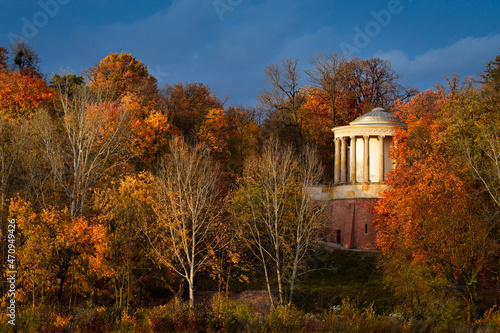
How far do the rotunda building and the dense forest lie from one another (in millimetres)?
3318

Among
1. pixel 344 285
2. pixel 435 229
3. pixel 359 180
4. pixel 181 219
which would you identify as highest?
pixel 359 180

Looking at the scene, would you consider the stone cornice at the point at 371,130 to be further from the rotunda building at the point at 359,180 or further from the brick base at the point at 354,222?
the brick base at the point at 354,222

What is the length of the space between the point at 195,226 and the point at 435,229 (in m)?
13.3

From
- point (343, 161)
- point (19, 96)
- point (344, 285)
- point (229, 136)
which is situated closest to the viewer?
point (344, 285)

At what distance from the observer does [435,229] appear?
33.6 meters

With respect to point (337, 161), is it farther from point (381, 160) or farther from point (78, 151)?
point (78, 151)

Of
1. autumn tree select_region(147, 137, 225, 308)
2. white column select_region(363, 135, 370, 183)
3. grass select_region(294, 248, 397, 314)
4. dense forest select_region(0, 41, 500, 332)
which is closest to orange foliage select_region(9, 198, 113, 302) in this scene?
dense forest select_region(0, 41, 500, 332)

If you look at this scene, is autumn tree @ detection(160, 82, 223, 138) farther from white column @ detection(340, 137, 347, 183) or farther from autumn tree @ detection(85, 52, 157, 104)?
white column @ detection(340, 137, 347, 183)

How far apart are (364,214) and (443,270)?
17332mm

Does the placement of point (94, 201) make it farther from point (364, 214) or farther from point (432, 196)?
point (364, 214)

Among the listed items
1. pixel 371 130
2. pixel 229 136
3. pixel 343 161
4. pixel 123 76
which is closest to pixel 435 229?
pixel 371 130

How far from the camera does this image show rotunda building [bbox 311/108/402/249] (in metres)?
50.2

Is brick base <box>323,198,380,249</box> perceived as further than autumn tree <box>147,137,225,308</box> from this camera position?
Yes

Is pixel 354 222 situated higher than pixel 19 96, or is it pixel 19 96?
pixel 19 96
